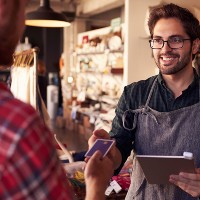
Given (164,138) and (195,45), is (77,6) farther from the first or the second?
(164,138)

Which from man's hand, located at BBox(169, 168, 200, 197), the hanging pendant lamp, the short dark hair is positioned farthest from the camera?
the hanging pendant lamp

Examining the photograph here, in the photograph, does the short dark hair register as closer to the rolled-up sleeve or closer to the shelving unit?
the rolled-up sleeve

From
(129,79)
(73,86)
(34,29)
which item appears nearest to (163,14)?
(129,79)

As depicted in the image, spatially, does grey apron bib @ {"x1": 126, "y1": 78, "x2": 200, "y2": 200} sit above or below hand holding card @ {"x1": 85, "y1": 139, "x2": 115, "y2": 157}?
below

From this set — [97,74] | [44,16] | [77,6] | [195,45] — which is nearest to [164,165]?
[195,45]

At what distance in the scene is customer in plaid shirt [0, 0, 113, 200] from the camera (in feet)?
1.88

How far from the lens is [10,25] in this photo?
2.11 ft

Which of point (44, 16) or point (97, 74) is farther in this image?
point (97, 74)

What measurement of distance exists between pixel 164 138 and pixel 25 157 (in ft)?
4.29

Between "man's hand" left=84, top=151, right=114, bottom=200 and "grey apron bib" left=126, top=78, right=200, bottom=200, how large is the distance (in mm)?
828

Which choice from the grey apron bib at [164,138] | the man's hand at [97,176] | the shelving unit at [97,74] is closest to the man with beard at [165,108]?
the grey apron bib at [164,138]

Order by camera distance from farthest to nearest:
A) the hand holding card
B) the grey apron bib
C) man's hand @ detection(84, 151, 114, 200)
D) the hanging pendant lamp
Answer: the hanging pendant lamp, the grey apron bib, the hand holding card, man's hand @ detection(84, 151, 114, 200)

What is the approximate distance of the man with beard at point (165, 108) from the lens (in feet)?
5.81

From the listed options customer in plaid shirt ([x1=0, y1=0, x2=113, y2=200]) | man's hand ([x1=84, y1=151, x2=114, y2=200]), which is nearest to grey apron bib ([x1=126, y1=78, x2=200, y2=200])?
man's hand ([x1=84, y1=151, x2=114, y2=200])
